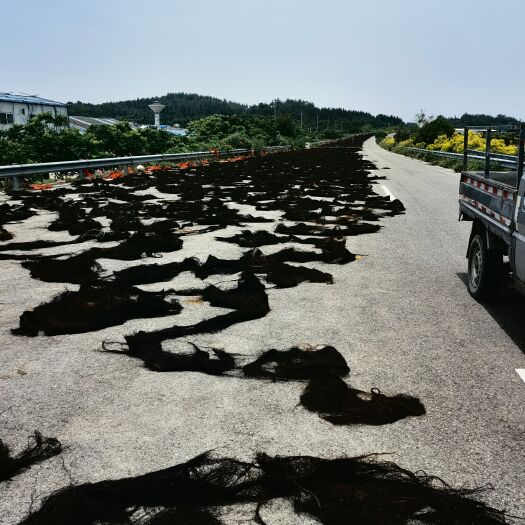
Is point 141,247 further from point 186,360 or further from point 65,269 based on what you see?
point 186,360

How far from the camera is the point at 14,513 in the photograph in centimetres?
261

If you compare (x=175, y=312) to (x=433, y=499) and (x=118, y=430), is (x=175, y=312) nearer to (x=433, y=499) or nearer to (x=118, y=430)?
(x=118, y=430)

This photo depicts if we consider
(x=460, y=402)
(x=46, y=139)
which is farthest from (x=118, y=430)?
(x=46, y=139)

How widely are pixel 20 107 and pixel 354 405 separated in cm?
8248

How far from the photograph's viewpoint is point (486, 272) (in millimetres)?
5809

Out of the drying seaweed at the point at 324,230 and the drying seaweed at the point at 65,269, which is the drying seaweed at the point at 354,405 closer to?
the drying seaweed at the point at 65,269

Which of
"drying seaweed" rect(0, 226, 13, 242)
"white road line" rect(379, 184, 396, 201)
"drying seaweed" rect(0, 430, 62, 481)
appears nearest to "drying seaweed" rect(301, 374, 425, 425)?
"drying seaweed" rect(0, 430, 62, 481)

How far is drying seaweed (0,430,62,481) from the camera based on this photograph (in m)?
2.96

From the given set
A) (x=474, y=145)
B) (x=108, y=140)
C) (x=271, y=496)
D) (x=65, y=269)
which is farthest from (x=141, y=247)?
(x=108, y=140)

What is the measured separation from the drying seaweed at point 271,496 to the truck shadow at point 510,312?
2.39m

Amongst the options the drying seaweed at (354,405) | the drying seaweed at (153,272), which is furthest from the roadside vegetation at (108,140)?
the drying seaweed at (354,405)

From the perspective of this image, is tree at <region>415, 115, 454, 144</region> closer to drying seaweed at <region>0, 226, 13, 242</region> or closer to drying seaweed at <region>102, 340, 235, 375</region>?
drying seaweed at <region>0, 226, 13, 242</region>

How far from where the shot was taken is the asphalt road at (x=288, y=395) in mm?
3029

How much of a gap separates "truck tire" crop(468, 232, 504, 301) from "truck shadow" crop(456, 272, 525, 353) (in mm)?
151
